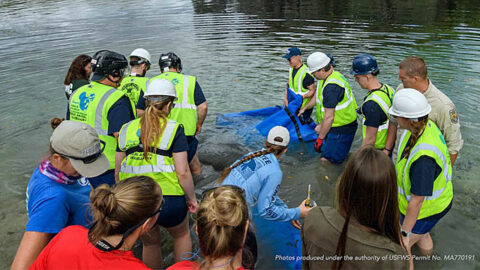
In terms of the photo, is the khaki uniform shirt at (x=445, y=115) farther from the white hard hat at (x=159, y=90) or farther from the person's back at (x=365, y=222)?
the white hard hat at (x=159, y=90)

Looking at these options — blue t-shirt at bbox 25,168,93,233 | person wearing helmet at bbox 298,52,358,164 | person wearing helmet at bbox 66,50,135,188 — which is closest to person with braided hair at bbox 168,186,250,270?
blue t-shirt at bbox 25,168,93,233

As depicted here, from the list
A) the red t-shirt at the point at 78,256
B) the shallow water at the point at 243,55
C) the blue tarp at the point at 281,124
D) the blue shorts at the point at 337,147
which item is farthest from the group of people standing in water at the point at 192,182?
the shallow water at the point at 243,55

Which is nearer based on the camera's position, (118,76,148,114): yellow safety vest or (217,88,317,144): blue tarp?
(118,76,148,114): yellow safety vest

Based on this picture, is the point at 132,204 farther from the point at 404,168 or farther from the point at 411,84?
the point at 411,84

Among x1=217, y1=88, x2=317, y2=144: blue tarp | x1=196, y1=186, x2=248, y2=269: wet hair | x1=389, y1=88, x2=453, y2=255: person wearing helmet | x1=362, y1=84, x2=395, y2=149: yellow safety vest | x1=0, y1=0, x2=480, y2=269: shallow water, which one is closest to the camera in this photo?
x1=196, y1=186, x2=248, y2=269: wet hair

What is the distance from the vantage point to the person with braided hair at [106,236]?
6.54ft

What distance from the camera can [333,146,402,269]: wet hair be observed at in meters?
1.99

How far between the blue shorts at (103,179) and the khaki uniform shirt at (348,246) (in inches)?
107

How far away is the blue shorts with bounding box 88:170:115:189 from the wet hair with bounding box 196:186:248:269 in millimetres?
2405

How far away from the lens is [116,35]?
58.0ft

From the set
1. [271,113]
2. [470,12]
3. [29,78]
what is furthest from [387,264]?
[470,12]

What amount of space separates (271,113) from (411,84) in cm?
365

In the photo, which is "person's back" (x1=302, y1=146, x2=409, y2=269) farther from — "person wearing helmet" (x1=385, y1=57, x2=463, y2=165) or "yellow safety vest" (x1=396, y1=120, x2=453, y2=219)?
"person wearing helmet" (x1=385, y1=57, x2=463, y2=165)

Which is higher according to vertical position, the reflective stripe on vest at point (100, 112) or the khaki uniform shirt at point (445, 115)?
the reflective stripe on vest at point (100, 112)
